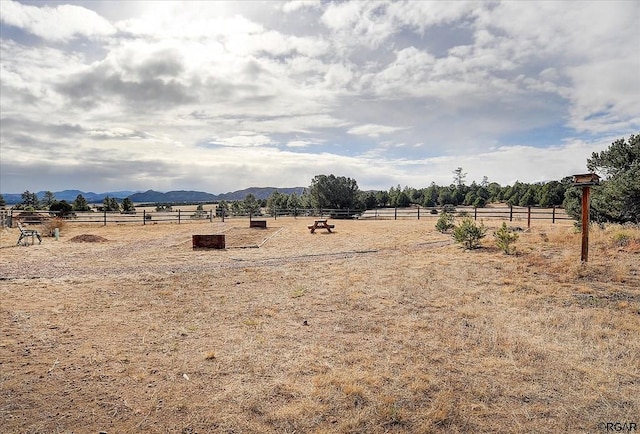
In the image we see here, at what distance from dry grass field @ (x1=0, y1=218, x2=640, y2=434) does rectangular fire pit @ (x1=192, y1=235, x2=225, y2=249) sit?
5461 millimetres

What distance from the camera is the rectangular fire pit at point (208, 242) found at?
18391mm

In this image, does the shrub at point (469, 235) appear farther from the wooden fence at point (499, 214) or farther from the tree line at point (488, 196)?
the wooden fence at point (499, 214)

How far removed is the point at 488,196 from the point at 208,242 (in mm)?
104623

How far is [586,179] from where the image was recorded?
11.7 meters

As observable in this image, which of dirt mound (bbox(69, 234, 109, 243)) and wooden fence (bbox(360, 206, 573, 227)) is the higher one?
wooden fence (bbox(360, 206, 573, 227))

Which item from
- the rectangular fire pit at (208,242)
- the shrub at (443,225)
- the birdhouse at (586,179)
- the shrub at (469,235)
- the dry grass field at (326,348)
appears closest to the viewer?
the dry grass field at (326,348)

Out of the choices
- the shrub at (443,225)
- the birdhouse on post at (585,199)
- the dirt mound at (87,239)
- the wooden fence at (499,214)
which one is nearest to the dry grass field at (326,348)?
the birdhouse on post at (585,199)

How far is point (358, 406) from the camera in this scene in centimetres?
464

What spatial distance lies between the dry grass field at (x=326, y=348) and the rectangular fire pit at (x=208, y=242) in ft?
17.9

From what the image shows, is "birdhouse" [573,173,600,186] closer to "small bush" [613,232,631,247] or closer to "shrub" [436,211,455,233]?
"small bush" [613,232,631,247]

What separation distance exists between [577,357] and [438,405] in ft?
9.64

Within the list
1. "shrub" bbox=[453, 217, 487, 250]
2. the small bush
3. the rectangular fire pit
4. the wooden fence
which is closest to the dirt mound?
the rectangular fire pit

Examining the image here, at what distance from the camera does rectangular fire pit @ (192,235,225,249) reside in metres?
18.4

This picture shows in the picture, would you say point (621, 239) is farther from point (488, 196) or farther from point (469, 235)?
point (488, 196)
